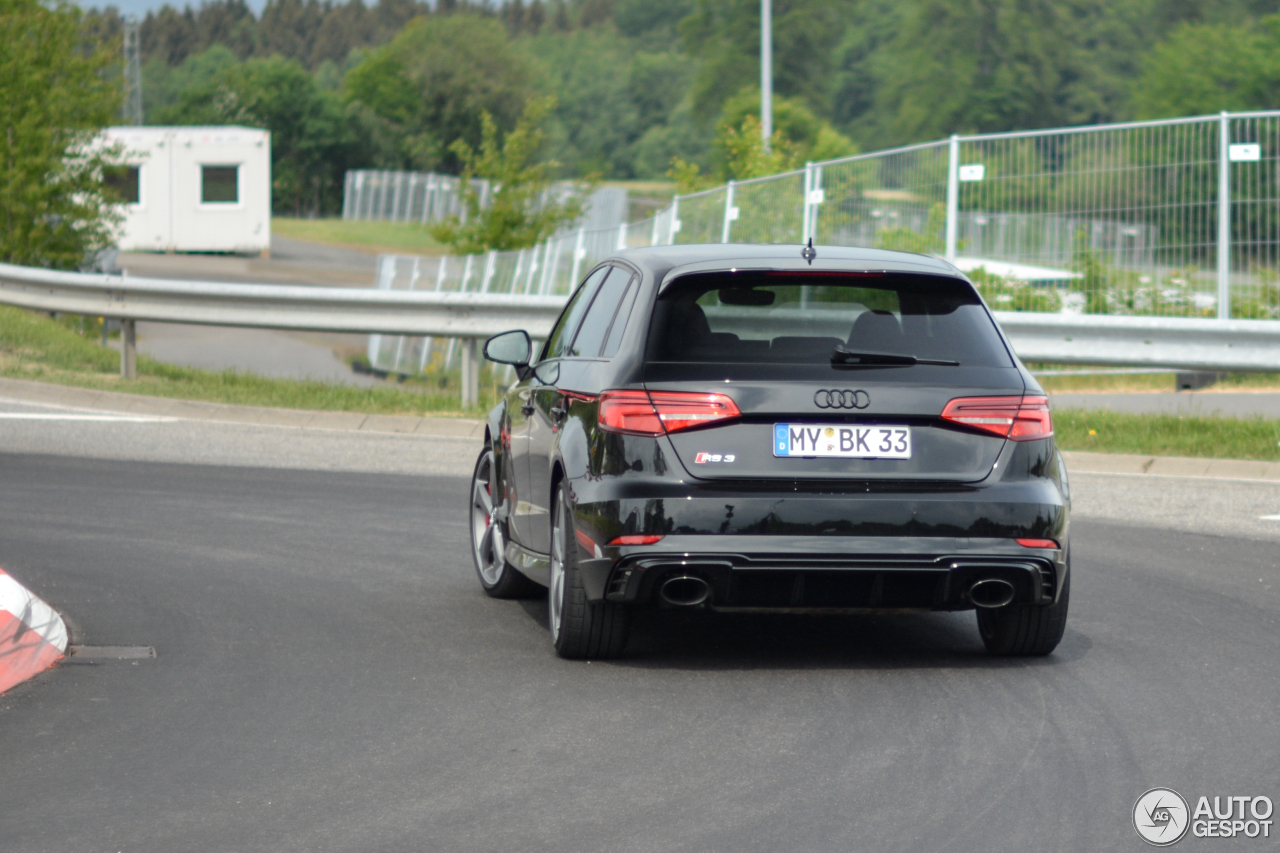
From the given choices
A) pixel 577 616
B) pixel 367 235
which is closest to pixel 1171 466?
pixel 577 616

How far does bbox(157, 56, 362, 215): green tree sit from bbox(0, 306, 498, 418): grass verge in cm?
10009

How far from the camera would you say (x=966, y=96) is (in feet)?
→ 367

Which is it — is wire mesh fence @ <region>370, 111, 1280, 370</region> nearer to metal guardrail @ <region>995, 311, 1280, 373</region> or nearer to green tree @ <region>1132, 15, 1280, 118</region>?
metal guardrail @ <region>995, 311, 1280, 373</region>

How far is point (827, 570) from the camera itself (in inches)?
233

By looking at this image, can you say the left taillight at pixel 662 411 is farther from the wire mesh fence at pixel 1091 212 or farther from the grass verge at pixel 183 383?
the wire mesh fence at pixel 1091 212

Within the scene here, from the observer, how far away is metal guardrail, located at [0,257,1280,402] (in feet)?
43.7

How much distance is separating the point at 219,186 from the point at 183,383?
38297 millimetres

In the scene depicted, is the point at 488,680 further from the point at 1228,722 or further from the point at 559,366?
the point at 1228,722

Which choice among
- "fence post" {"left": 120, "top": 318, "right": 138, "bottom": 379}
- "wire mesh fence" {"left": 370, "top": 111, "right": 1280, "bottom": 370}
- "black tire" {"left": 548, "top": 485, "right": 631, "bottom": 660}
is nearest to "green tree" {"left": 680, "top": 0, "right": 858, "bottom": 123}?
"wire mesh fence" {"left": 370, "top": 111, "right": 1280, "bottom": 370}

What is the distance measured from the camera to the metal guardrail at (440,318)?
13312 millimetres

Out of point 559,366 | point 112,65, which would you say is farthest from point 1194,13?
point 559,366

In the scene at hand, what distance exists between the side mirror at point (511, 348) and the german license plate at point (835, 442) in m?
1.80

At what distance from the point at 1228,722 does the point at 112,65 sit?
69.8 feet

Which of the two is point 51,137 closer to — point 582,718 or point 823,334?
point 823,334
